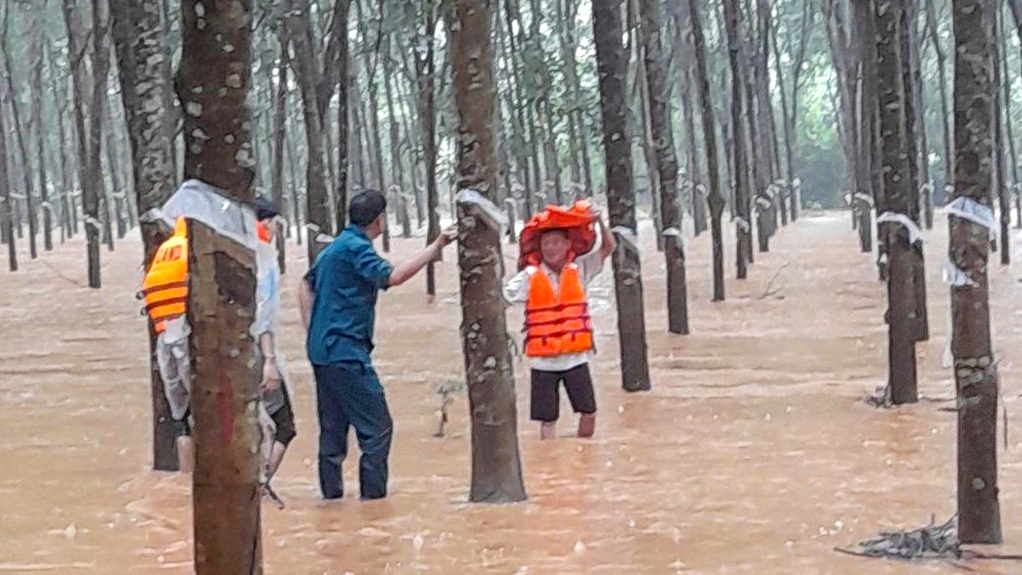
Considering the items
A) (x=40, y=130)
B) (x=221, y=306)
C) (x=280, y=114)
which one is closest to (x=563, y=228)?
(x=221, y=306)

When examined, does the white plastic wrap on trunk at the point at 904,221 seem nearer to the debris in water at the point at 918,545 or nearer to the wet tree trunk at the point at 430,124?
the debris in water at the point at 918,545

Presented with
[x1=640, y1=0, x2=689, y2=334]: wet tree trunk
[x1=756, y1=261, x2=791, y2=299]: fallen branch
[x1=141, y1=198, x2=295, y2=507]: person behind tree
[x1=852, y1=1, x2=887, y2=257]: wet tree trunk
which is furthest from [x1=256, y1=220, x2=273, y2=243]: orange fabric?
[x1=756, y1=261, x2=791, y2=299]: fallen branch

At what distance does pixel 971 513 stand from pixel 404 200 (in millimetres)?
27846

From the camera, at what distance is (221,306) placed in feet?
13.6

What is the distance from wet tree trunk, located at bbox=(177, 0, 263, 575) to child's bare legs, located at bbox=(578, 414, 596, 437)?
556cm

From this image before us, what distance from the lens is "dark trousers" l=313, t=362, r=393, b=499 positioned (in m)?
7.65

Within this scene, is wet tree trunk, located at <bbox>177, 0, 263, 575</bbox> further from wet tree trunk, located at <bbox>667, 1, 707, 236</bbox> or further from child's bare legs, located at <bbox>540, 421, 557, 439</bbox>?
wet tree trunk, located at <bbox>667, 1, 707, 236</bbox>

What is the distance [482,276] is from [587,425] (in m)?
2.57

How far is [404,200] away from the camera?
33562mm

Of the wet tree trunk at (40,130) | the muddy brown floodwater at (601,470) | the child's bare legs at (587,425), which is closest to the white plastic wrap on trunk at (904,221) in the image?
the muddy brown floodwater at (601,470)

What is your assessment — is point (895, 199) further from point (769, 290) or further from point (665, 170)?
point (769, 290)

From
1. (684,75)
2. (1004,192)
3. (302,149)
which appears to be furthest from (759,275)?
(302,149)

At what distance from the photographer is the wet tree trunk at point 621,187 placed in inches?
445

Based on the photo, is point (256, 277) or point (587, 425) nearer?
point (256, 277)
